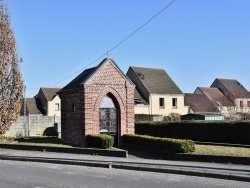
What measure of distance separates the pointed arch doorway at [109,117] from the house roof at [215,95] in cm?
4223

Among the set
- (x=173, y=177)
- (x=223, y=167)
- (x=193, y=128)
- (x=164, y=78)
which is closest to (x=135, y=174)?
(x=173, y=177)

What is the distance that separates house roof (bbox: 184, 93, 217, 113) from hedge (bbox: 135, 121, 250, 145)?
32545 millimetres

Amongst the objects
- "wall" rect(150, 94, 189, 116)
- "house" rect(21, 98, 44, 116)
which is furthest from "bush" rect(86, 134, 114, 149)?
"house" rect(21, 98, 44, 116)

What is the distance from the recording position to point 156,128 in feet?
96.8

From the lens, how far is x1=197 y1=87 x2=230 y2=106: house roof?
6775 cm

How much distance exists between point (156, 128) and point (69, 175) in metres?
17.2

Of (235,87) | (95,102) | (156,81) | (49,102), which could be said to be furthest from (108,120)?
(235,87)

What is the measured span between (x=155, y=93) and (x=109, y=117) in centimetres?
2866

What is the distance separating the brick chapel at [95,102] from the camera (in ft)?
76.4

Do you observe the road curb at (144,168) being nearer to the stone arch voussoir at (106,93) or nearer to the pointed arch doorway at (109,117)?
the stone arch voussoir at (106,93)

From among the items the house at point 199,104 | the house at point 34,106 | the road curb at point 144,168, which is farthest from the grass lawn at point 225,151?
the house at point 34,106

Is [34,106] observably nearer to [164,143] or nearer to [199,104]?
[199,104]

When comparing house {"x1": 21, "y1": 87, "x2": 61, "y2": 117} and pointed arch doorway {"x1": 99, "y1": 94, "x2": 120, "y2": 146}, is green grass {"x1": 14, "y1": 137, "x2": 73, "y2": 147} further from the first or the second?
house {"x1": 21, "y1": 87, "x2": 61, "y2": 117}

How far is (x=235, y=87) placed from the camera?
7831cm
